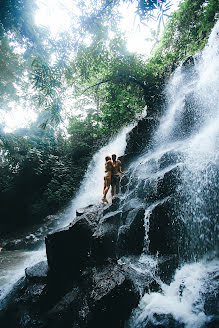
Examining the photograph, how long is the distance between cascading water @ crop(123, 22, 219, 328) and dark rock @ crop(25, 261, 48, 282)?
3027 millimetres

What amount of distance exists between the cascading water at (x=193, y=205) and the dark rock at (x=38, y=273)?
3.03 m

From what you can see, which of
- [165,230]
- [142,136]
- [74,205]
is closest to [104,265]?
[165,230]

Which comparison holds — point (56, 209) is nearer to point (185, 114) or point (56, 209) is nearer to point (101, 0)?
point (185, 114)

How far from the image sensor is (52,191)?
13.7 metres

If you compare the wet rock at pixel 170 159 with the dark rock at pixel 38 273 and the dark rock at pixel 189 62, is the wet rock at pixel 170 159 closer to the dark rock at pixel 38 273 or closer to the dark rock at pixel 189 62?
the dark rock at pixel 38 273

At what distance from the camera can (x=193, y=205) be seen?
5.01 metres

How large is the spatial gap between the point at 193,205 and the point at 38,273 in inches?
210

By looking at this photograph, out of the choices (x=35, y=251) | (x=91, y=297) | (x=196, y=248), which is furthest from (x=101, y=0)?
(x=35, y=251)

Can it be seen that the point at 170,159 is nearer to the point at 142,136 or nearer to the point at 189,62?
the point at 142,136

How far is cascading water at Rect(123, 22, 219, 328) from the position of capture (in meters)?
3.41

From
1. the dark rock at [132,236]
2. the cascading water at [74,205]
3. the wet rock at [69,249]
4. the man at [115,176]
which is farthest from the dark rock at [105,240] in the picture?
the cascading water at [74,205]

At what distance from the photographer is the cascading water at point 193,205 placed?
3.41m

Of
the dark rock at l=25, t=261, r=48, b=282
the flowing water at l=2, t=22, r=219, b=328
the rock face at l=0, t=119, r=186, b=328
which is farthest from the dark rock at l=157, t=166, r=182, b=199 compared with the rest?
the dark rock at l=25, t=261, r=48, b=282

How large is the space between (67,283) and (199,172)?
17.6 feet
